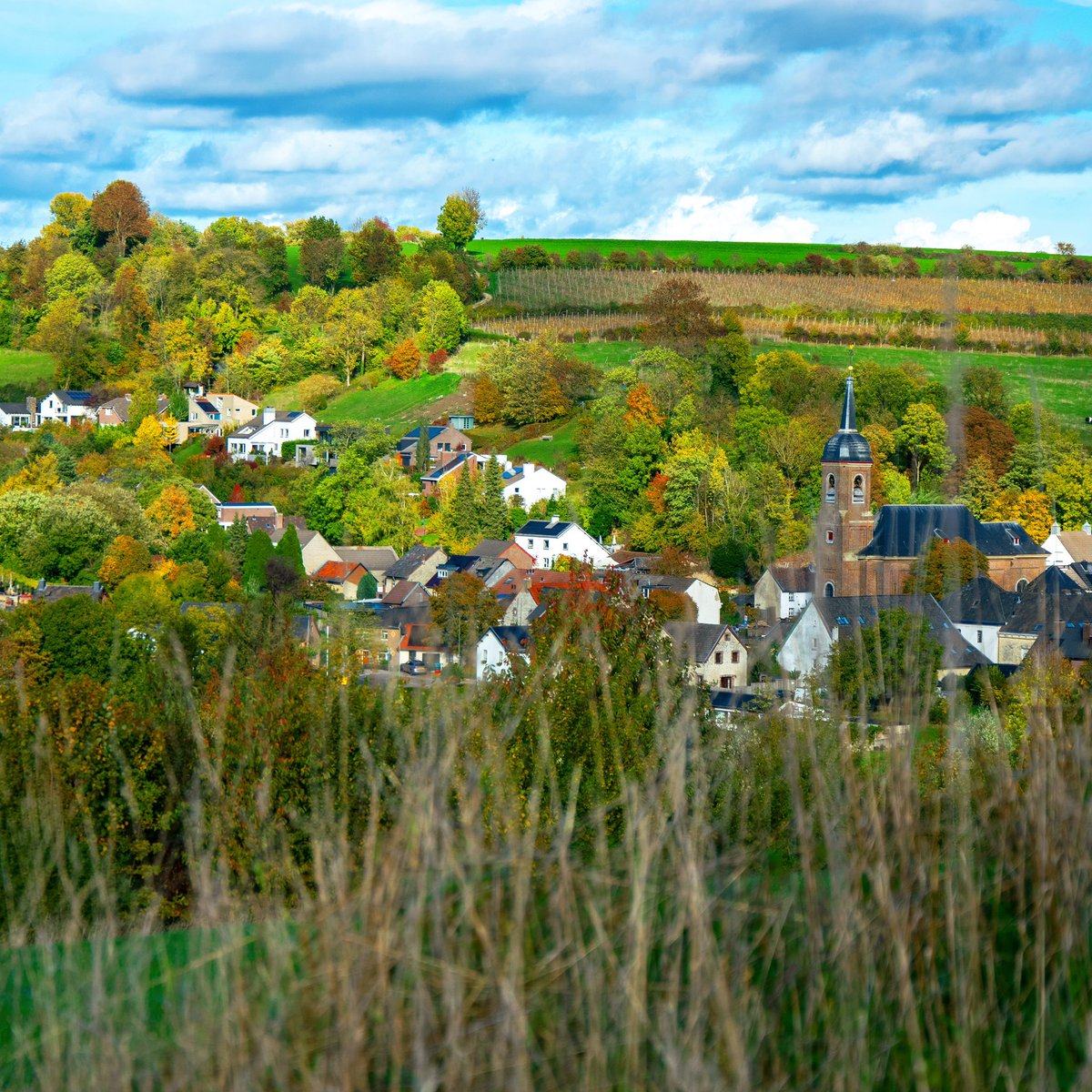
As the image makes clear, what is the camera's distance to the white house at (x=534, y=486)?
61.8m

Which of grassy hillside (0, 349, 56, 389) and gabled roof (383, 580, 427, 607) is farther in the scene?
grassy hillside (0, 349, 56, 389)

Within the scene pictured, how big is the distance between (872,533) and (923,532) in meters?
4.25

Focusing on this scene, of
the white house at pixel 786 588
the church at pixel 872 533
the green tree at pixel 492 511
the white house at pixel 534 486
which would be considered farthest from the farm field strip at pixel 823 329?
the green tree at pixel 492 511

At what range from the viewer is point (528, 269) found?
9669 cm

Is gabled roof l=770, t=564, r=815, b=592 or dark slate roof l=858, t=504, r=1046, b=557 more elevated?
dark slate roof l=858, t=504, r=1046, b=557

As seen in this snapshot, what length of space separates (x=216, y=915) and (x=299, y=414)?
242ft

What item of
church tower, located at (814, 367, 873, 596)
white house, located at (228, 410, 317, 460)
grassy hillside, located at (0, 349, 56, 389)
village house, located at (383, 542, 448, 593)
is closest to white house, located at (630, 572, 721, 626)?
church tower, located at (814, 367, 873, 596)

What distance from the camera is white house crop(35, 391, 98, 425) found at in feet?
272

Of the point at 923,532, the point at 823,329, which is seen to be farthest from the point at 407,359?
the point at 923,532

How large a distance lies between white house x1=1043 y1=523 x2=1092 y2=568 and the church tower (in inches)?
255

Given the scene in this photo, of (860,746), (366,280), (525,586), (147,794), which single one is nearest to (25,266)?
(366,280)

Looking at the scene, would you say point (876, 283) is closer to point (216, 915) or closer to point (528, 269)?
point (528, 269)

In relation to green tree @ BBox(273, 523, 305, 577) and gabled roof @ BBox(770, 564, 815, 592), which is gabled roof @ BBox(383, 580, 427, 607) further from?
gabled roof @ BBox(770, 564, 815, 592)

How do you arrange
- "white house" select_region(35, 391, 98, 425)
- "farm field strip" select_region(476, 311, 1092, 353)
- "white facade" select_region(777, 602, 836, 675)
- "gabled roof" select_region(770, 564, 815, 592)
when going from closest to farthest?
"white facade" select_region(777, 602, 836, 675) < "gabled roof" select_region(770, 564, 815, 592) < "farm field strip" select_region(476, 311, 1092, 353) < "white house" select_region(35, 391, 98, 425)
